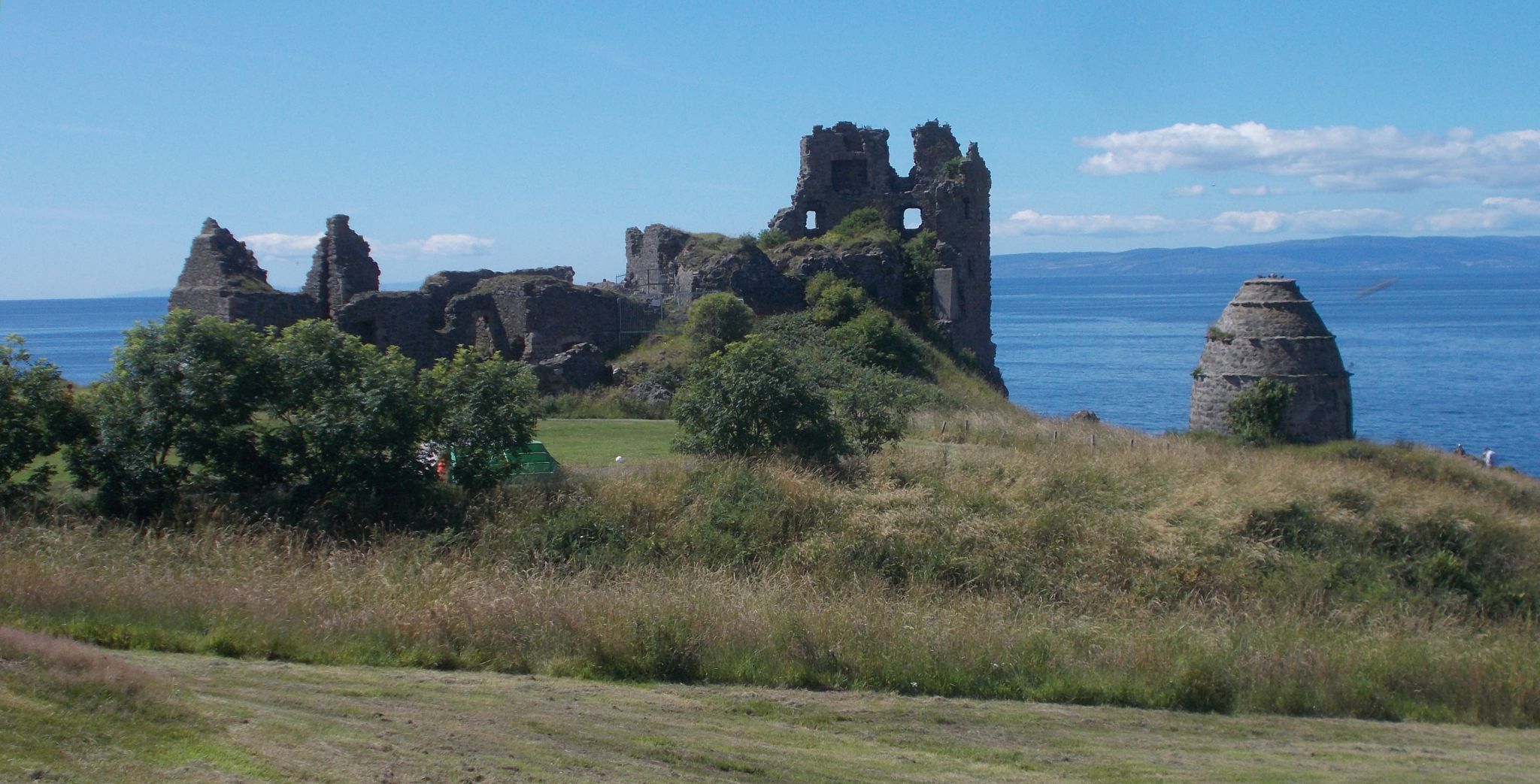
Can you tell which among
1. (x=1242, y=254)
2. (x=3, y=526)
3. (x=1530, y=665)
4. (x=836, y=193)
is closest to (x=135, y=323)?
(x=3, y=526)

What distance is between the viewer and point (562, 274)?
109 feet

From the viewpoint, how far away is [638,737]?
8188mm

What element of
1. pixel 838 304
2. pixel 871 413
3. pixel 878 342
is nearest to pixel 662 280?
pixel 838 304

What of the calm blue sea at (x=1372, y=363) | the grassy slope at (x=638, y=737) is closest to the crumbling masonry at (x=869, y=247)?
the calm blue sea at (x=1372, y=363)

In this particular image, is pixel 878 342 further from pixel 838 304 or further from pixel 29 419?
pixel 29 419

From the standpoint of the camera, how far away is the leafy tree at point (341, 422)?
1524 cm

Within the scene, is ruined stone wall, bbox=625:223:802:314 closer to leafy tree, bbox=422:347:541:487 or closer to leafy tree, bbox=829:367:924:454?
leafy tree, bbox=829:367:924:454

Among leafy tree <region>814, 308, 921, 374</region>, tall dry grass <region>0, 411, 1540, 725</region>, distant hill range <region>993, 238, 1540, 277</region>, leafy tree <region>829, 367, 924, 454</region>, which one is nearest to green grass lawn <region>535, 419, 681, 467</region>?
tall dry grass <region>0, 411, 1540, 725</region>

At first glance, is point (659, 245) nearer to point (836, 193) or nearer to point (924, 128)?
point (836, 193)

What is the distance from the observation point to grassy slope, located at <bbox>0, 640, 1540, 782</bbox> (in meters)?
6.56

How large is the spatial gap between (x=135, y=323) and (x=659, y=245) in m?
20.1

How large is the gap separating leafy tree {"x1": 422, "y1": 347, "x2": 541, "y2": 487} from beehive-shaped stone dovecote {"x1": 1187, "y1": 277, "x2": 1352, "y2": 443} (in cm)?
1718

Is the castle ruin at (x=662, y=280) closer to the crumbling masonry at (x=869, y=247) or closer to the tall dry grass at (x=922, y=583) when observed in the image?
the crumbling masonry at (x=869, y=247)

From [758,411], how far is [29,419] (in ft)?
30.7
